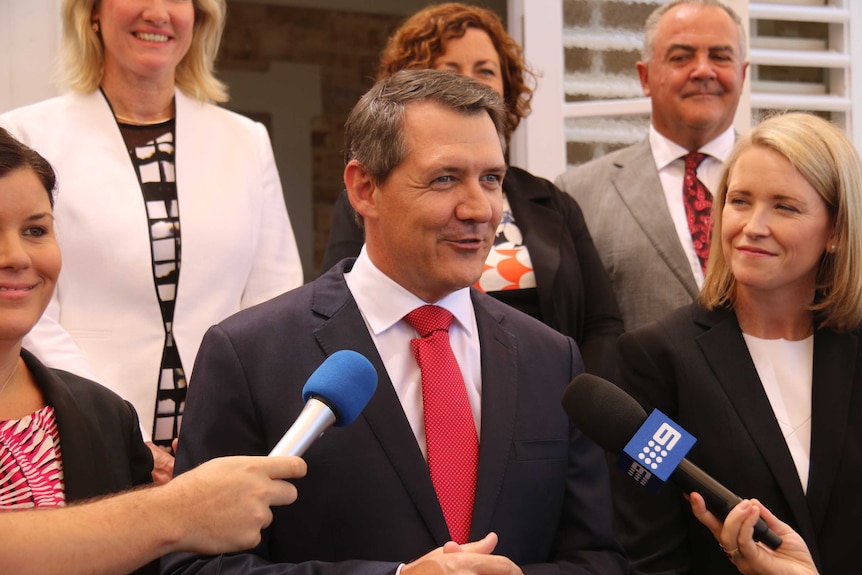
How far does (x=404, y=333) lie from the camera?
2.12 metres

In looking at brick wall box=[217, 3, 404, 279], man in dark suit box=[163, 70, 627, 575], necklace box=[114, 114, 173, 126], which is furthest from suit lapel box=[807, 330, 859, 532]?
brick wall box=[217, 3, 404, 279]

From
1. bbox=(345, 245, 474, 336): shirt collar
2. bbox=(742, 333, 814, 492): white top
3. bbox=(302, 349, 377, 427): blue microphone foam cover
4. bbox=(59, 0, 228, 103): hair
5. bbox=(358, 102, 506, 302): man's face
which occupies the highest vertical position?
bbox=(59, 0, 228, 103): hair

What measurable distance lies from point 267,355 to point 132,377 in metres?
0.85

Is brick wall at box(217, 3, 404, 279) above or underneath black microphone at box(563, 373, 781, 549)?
above

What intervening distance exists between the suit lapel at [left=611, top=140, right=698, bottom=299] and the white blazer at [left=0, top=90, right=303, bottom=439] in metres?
0.97

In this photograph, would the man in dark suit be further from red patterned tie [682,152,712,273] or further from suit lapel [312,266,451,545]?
red patterned tie [682,152,712,273]

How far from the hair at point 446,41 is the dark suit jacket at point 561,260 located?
0.64 ft

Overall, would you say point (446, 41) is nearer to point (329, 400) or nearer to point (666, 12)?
point (666, 12)

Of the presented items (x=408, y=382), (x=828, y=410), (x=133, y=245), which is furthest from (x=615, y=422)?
(x=133, y=245)

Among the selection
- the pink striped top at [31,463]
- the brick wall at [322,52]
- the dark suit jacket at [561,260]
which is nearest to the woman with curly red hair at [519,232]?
the dark suit jacket at [561,260]

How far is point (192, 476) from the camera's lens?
1624 mm

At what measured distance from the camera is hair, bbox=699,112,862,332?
98.4 inches

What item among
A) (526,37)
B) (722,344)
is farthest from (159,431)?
(526,37)

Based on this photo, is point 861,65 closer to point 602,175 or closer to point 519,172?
point 602,175
